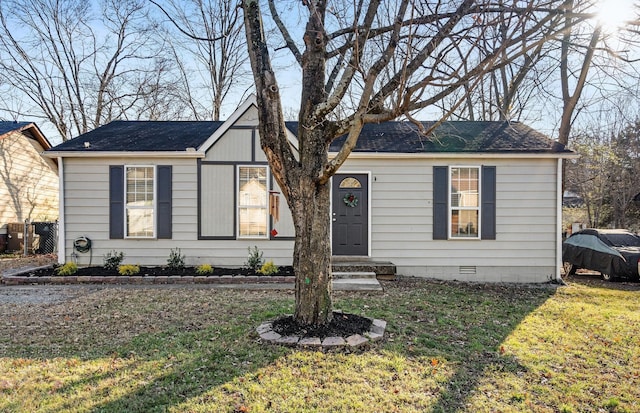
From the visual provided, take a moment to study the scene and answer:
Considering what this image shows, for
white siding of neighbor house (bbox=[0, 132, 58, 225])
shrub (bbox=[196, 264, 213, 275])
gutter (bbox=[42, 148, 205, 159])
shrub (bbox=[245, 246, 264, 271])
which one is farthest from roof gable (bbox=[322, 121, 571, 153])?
white siding of neighbor house (bbox=[0, 132, 58, 225])

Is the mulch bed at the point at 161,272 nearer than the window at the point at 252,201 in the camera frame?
Yes

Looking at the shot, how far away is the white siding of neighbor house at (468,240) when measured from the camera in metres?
9.16

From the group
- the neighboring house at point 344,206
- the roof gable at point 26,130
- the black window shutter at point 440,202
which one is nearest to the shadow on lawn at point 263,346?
the neighboring house at point 344,206

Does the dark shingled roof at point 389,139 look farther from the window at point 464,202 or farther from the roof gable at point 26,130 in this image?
the roof gable at point 26,130

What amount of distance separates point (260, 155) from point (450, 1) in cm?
545

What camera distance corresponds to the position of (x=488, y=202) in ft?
29.9

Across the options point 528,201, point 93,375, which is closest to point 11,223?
point 93,375

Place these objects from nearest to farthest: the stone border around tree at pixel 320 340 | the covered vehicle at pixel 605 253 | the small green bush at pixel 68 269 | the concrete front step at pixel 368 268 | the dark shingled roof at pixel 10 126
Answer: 1. the stone border around tree at pixel 320 340
2. the small green bush at pixel 68 269
3. the concrete front step at pixel 368 268
4. the covered vehicle at pixel 605 253
5. the dark shingled roof at pixel 10 126

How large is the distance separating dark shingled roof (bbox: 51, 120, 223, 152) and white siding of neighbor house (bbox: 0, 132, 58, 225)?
515cm

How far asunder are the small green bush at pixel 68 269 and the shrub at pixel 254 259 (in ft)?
11.9

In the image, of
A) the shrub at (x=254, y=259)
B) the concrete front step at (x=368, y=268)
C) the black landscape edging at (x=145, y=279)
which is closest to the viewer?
the black landscape edging at (x=145, y=279)

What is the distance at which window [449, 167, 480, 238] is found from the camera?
9.21 m

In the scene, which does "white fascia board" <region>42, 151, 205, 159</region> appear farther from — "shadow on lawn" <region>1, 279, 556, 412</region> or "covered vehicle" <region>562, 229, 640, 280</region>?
"covered vehicle" <region>562, 229, 640, 280</region>

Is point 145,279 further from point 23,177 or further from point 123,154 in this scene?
point 23,177
